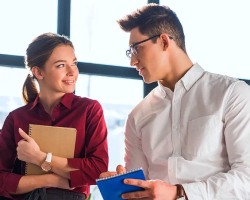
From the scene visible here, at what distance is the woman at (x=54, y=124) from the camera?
6.79 ft

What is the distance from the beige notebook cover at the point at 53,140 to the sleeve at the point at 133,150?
0.33 meters

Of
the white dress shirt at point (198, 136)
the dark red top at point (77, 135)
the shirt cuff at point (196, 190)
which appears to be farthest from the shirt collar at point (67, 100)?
the shirt cuff at point (196, 190)

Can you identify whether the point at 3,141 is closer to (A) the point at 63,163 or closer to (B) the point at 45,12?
(A) the point at 63,163

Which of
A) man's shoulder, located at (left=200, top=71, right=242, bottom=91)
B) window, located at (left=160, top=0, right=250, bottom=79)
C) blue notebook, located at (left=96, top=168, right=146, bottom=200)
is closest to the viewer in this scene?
blue notebook, located at (left=96, top=168, right=146, bottom=200)

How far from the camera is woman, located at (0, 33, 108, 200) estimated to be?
6.79 ft

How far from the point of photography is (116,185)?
1.64 metres

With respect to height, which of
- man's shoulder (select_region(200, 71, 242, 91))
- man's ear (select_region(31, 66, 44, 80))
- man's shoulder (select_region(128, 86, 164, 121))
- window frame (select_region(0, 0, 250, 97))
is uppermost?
window frame (select_region(0, 0, 250, 97))

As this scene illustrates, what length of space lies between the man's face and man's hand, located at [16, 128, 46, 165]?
70 cm

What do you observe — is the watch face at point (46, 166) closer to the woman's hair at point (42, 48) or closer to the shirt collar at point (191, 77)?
the woman's hair at point (42, 48)

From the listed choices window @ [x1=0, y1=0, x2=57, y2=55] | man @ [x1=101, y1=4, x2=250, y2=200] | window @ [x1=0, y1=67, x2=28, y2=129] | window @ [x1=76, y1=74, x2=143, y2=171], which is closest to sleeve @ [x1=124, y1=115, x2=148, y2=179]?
man @ [x1=101, y1=4, x2=250, y2=200]

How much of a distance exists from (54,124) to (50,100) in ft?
0.57

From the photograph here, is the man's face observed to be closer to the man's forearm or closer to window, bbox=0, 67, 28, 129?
the man's forearm

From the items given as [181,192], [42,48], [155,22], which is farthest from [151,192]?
[42,48]

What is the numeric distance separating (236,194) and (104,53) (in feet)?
5.15
